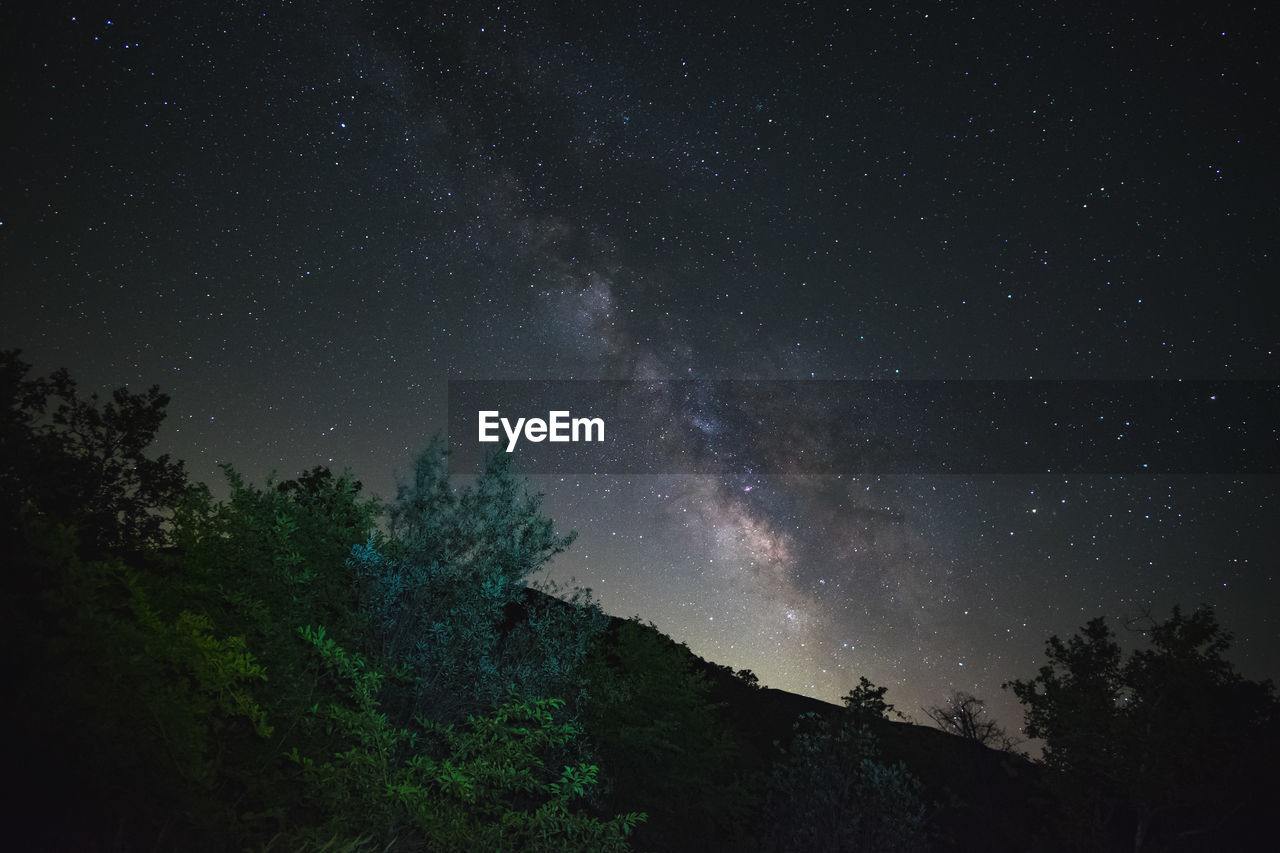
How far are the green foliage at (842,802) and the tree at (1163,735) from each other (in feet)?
47.3

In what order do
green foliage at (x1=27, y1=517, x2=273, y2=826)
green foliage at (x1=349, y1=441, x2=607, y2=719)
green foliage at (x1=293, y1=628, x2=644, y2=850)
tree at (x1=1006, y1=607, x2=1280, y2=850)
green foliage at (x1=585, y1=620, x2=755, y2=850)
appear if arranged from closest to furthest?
green foliage at (x1=27, y1=517, x2=273, y2=826) < green foliage at (x1=293, y1=628, x2=644, y2=850) < green foliage at (x1=349, y1=441, x2=607, y2=719) < green foliage at (x1=585, y1=620, x2=755, y2=850) < tree at (x1=1006, y1=607, x2=1280, y2=850)

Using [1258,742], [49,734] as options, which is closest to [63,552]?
[49,734]

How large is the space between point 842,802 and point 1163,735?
58.4 feet

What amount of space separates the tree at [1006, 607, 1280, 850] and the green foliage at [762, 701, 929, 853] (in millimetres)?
14403

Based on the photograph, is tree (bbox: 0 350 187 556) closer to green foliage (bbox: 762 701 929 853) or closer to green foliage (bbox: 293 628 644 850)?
green foliage (bbox: 293 628 644 850)

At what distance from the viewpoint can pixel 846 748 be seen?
25.5 meters

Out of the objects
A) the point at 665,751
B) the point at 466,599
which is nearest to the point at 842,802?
the point at 665,751

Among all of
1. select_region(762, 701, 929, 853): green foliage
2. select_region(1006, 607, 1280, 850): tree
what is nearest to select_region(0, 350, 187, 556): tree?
select_region(762, 701, 929, 853): green foliage

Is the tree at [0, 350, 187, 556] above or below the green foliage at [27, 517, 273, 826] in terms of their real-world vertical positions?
above

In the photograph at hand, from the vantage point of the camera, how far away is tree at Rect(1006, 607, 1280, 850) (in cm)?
3109

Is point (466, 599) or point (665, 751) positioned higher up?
point (466, 599)

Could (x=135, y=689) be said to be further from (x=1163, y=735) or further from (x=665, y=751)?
(x=1163, y=735)

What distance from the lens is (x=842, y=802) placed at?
973 inches

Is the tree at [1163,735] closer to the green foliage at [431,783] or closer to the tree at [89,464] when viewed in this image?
the green foliage at [431,783]
